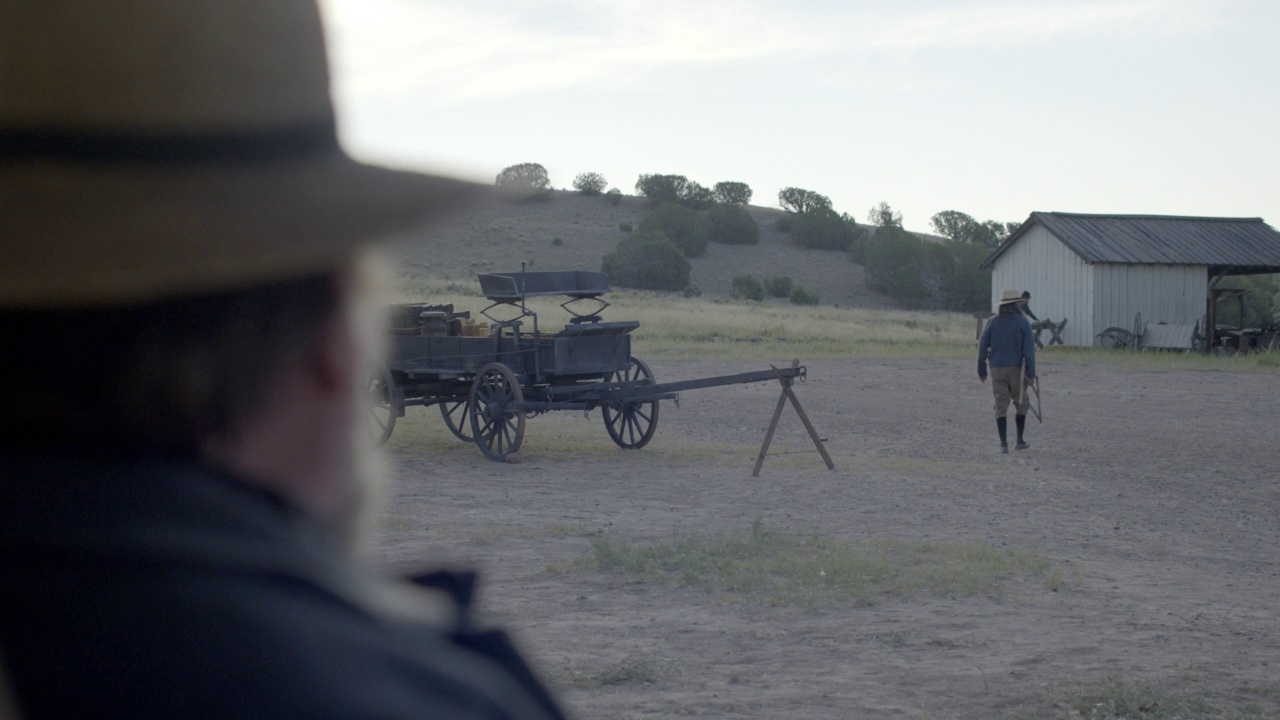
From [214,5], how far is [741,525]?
8052 mm

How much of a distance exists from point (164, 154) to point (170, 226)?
0.19 ft

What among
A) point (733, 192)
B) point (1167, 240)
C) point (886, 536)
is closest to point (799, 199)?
point (733, 192)

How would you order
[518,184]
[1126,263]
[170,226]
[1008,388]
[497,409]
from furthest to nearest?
1. [1126,263]
2. [1008,388]
3. [497,409]
4. [518,184]
5. [170,226]

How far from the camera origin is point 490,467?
12023 millimetres

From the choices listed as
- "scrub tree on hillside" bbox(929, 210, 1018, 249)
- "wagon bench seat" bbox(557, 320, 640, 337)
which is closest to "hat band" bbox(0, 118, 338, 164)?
"wagon bench seat" bbox(557, 320, 640, 337)

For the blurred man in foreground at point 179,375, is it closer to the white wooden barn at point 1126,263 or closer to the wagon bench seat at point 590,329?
the wagon bench seat at point 590,329

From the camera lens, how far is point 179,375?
30.9 inches

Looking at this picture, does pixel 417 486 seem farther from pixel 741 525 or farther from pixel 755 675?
pixel 755 675

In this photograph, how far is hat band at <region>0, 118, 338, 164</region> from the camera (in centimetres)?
76

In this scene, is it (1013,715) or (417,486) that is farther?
(417,486)

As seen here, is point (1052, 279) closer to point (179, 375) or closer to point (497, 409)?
point (497, 409)

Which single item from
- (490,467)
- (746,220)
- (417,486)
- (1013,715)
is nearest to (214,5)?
(1013,715)

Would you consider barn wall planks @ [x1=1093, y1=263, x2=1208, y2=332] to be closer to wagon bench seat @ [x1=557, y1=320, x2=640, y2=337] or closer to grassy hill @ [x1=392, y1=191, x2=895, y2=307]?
wagon bench seat @ [x1=557, y1=320, x2=640, y2=337]

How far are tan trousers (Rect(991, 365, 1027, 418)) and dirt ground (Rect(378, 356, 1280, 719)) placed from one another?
51cm
